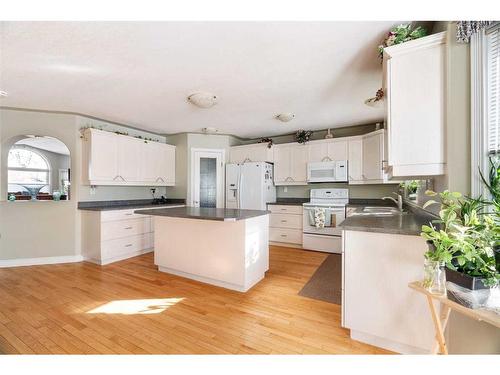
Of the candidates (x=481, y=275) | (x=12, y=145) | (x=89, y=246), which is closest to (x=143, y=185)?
(x=89, y=246)

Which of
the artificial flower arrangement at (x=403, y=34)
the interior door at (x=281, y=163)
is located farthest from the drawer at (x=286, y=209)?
the artificial flower arrangement at (x=403, y=34)

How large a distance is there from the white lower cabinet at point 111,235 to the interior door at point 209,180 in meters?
1.38

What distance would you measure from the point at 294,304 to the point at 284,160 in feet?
10.0

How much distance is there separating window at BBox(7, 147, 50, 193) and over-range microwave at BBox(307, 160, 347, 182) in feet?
14.5

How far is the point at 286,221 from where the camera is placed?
4.39 m

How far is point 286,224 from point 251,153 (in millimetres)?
1718

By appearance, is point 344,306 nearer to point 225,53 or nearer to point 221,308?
point 221,308

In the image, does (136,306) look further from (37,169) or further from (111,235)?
(37,169)

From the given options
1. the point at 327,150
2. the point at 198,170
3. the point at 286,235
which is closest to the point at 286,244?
the point at 286,235

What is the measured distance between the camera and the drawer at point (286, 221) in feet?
14.0

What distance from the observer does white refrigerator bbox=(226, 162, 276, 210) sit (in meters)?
4.50

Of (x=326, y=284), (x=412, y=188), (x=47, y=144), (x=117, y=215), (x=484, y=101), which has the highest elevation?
(x=47, y=144)

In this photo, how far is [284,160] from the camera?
15.4ft

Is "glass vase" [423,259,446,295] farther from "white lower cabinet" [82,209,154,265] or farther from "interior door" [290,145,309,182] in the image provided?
"white lower cabinet" [82,209,154,265]
